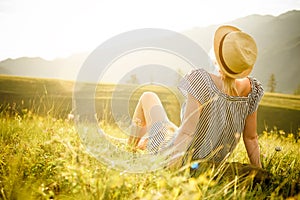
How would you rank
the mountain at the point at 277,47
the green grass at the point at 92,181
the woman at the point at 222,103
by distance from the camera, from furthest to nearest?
the mountain at the point at 277,47, the woman at the point at 222,103, the green grass at the point at 92,181

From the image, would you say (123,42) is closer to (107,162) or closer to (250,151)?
(250,151)

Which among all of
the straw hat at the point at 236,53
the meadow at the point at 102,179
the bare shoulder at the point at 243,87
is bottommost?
the meadow at the point at 102,179

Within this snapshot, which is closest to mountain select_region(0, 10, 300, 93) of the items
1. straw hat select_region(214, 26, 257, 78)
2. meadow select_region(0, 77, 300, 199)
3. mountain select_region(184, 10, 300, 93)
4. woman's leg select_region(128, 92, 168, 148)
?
mountain select_region(184, 10, 300, 93)

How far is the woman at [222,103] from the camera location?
277 centimetres

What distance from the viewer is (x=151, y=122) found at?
3.82m

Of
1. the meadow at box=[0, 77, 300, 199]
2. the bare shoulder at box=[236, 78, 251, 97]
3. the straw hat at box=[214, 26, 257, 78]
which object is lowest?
the meadow at box=[0, 77, 300, 199]

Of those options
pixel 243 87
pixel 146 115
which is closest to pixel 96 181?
pixel 243 87

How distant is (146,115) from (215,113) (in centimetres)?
112

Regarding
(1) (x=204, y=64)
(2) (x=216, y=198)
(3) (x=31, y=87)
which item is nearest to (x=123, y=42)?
(1) (x=204, y=64)

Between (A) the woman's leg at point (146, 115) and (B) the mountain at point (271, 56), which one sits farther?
(B) the mountain at point (271, 56)

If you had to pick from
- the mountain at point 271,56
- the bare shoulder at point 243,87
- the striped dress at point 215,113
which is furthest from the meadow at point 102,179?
the mountain at point 271,56

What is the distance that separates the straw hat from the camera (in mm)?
2809

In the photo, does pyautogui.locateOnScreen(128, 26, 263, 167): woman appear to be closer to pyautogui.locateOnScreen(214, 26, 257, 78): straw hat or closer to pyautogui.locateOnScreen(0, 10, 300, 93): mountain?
pyautogui.locateOnScreen(214, 26, 257, 78): straw hat

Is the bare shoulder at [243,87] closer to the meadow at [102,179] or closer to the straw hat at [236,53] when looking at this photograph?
the straw hat at [236,53]
